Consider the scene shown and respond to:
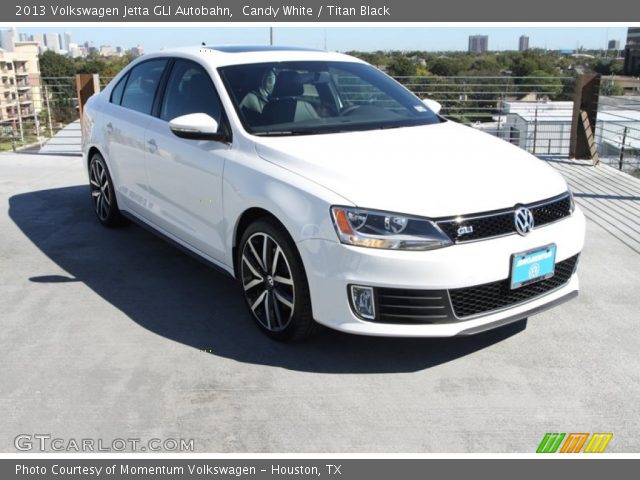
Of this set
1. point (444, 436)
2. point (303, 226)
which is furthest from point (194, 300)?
point (444, 436)

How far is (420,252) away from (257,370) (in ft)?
3.68

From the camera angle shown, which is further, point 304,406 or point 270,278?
point 270,278

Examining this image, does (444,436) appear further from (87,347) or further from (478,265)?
(87,347)

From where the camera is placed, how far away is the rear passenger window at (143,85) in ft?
16.7

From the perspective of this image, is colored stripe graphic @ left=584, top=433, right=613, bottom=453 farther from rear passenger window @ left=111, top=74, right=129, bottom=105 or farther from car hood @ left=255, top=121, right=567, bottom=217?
rear passenger window @ left=111, top=74, right=129, bottom=105

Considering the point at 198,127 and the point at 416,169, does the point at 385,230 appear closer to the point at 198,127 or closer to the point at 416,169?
the point at 416,169

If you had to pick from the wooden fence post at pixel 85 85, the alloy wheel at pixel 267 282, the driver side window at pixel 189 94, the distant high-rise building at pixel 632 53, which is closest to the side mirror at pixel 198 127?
the driver side window at pixel 189 94

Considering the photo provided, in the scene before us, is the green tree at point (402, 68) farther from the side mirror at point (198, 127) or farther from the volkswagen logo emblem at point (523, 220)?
the volkswagen logo emblem at point (523, 220)

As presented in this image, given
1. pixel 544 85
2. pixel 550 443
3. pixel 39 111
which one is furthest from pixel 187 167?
pixel 39 111

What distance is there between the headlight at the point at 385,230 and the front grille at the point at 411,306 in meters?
0.23

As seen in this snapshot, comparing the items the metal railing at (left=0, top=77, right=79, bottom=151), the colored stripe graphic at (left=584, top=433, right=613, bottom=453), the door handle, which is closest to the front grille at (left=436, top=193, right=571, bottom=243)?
the colored stripe graphic at (left=584, top=433, right=613, bottom=453)

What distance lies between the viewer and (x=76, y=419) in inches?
123

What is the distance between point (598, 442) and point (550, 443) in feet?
0.70

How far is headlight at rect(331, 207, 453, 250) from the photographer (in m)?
3.21
